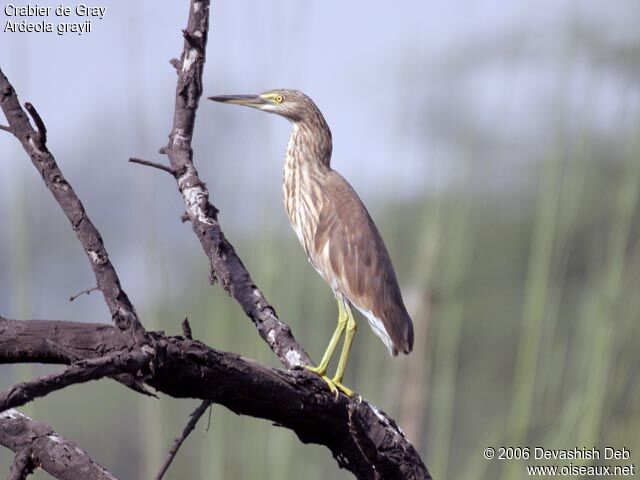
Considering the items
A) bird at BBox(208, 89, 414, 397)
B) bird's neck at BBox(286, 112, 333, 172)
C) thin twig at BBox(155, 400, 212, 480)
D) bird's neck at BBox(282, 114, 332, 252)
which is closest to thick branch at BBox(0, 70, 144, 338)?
thin twig at BBox(155, 400, 212, 480)

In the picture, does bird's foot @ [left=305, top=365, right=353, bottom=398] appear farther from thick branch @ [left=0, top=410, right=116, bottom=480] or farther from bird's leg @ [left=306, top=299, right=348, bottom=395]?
thick branch @ [left=0, top=410, right=116, bottom=480]

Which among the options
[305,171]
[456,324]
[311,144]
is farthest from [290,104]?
[456,324]

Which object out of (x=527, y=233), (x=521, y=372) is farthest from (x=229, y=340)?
(x=527, y=233)

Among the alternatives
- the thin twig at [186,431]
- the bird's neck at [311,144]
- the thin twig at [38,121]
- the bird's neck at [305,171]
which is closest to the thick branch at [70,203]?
the thin twig at [38,121]

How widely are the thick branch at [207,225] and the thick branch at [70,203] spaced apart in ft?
1.77

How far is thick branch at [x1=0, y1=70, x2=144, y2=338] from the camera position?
144 centimetres

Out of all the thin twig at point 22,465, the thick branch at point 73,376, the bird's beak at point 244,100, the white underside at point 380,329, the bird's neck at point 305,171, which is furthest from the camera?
the bird's beak at point 244,100

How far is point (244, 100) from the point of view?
300cm

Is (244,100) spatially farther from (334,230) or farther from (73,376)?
(73,376)

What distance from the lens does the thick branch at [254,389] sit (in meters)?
1.41

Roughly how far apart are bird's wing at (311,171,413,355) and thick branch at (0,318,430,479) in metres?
0.67

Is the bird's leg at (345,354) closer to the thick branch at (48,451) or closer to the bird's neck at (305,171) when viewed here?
the bird's neck at (305,171)

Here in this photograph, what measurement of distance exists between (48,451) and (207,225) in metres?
0.62

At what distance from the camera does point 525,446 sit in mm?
2781
